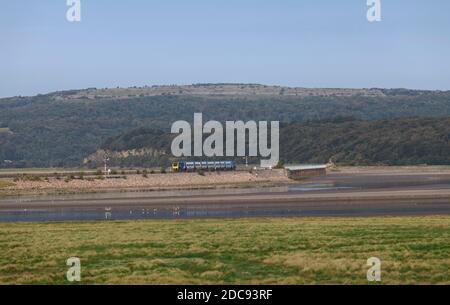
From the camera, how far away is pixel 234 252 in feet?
98.1

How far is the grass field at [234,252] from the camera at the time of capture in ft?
82.3

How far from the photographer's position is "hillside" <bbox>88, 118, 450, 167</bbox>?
15188 centimetres

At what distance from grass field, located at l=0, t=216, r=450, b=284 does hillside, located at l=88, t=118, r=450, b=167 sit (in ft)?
369

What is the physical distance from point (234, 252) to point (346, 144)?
449 feet

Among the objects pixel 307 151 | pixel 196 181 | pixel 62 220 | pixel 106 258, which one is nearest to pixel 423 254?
pixel 106 258

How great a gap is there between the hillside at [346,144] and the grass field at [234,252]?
4430 inches

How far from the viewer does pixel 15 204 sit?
67.1 meters

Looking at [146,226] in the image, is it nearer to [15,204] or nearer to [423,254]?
[423,254]
